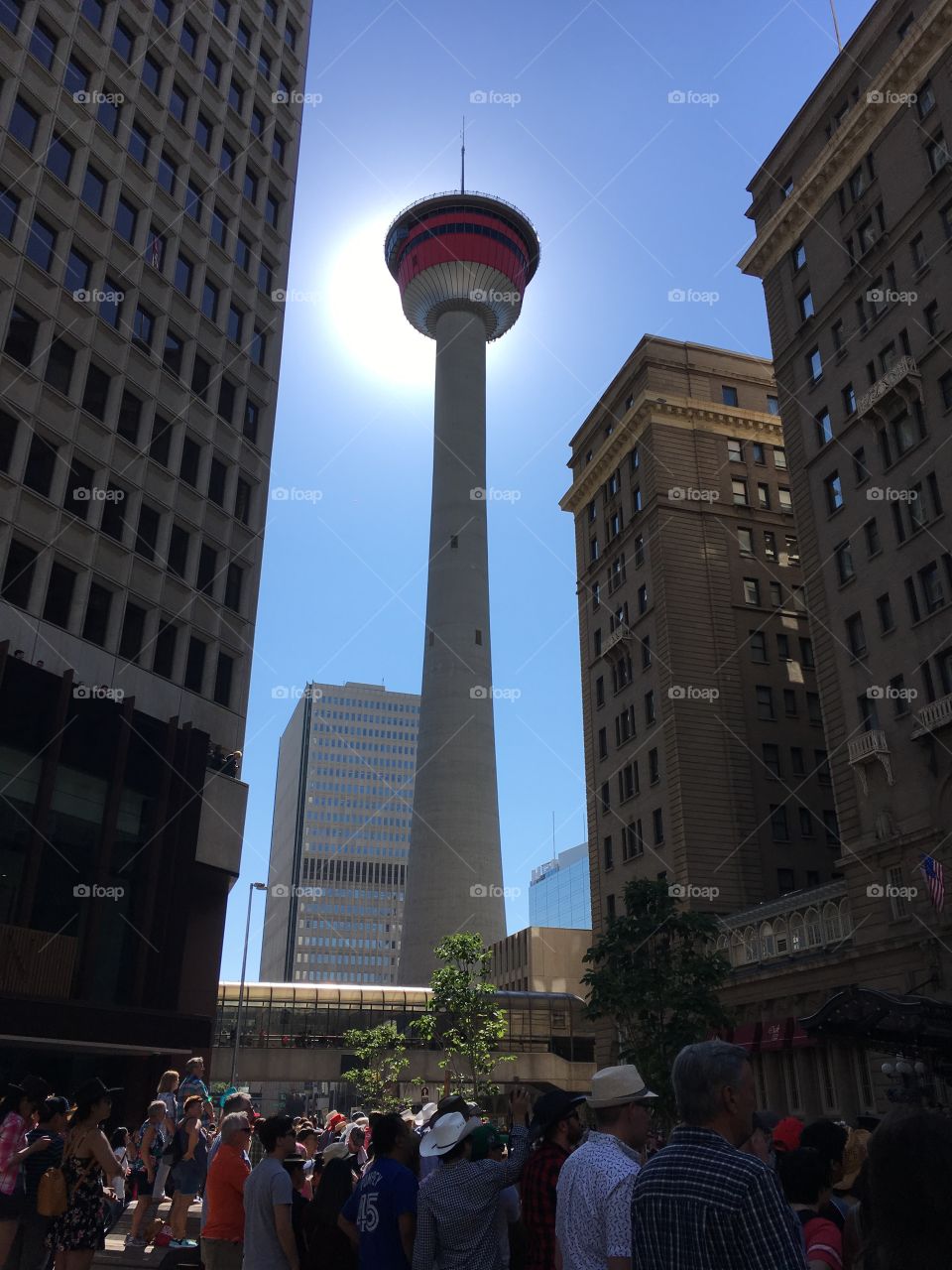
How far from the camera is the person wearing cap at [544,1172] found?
7188 millimetres

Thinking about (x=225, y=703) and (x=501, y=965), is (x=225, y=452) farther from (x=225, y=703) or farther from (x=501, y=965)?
(x=501, y=965)

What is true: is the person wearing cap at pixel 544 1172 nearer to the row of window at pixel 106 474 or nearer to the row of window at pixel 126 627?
the row of window at pixel 126 627

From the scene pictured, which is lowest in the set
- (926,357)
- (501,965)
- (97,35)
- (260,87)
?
(501,965)

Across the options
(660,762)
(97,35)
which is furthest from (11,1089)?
(660,762)

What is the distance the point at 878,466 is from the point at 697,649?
56.9ft

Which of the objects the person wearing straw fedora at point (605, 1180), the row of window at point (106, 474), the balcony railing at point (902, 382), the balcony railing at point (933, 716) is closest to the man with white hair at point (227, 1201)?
the person wearing straw fedora at point (605, 1180)

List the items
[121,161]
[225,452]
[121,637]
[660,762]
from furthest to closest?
[660,762] < [225,452] < [121,161] < [121,637]

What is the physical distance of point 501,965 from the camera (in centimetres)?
8606

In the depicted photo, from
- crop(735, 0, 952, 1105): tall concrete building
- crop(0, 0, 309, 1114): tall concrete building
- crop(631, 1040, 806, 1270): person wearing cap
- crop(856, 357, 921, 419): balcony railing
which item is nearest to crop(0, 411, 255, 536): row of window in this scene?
crop(0, 0, 309, 1114): tall concrete building

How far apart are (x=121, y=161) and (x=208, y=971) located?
97.2ft

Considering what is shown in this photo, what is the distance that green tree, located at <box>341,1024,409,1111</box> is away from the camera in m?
53.3

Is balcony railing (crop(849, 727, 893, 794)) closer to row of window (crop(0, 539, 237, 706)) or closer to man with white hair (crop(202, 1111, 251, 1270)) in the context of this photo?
row of window (crop(0, 539, 237, 706))

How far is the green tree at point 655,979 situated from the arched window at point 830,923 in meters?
5.07

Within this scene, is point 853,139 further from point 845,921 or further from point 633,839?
point 633,839
